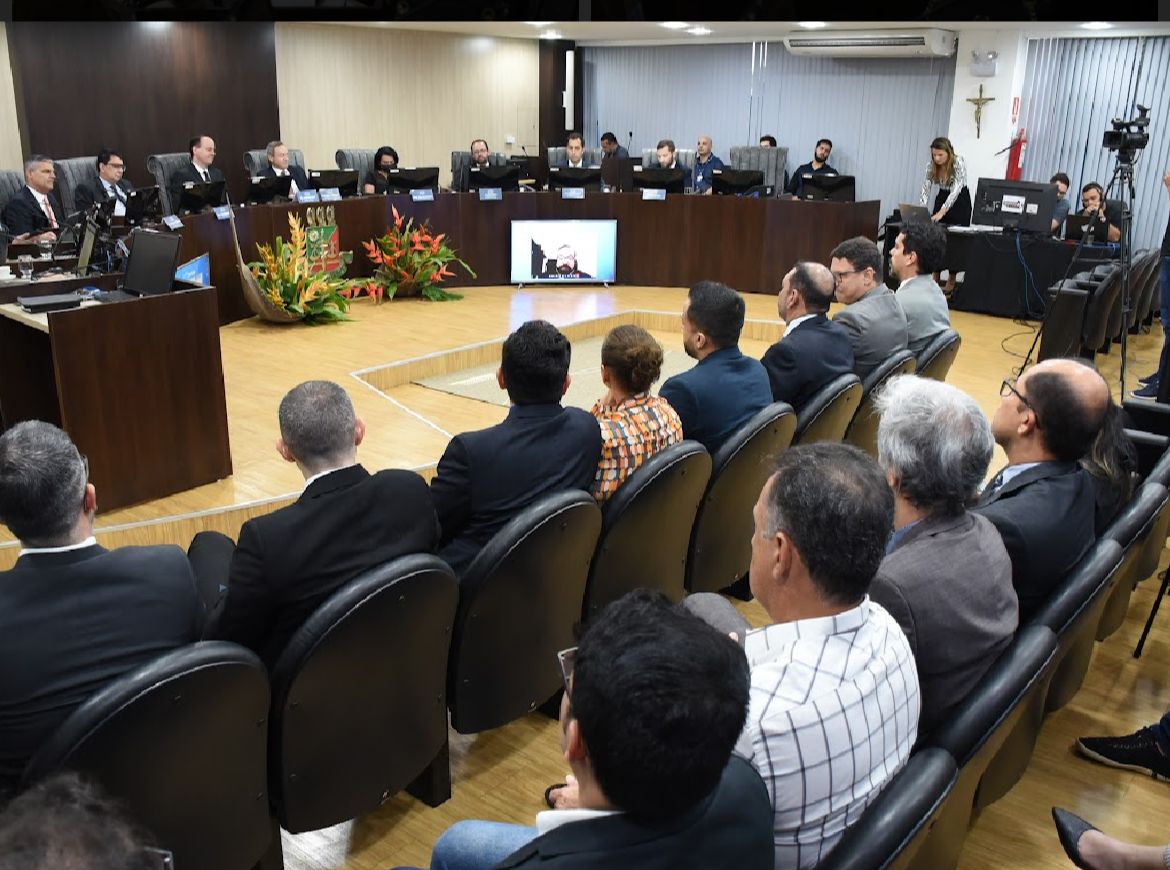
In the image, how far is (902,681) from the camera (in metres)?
1.44

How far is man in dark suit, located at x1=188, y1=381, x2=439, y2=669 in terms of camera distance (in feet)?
6.06

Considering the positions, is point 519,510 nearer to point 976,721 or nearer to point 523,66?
point 976,721

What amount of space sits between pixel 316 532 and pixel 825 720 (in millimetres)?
1038

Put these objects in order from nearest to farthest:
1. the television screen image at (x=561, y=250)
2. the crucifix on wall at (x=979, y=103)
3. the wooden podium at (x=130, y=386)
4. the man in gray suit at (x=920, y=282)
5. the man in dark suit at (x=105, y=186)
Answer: the wooden podium at (x=130, y=386), the man in gray suit at (x=920, y=282), the man in dark suit at (x=105, y=186), the television screen image at (x=561, y=250), the crucifix on wall at (x=979, y=103)

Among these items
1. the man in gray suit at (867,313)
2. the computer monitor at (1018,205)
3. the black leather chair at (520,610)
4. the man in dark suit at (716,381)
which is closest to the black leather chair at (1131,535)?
the man in dark suit at (716,381)

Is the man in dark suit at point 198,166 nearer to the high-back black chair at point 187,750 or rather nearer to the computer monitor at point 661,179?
the computer monitor at point 661,179

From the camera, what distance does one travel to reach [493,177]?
329 inches

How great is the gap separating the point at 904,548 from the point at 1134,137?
4.81 m

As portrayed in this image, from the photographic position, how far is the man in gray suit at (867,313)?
407 centimetres

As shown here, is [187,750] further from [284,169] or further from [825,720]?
[284,169]

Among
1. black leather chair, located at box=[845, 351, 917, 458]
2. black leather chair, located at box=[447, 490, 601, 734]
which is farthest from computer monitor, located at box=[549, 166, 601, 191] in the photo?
black leather chair, located at box=[447, 490, 601, 734]

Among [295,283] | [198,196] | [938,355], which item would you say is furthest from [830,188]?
[198,196]

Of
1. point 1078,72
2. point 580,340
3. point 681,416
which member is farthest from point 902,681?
point 1078,72

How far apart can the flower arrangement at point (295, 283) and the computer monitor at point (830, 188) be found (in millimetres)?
4019
